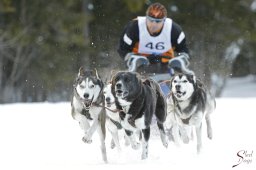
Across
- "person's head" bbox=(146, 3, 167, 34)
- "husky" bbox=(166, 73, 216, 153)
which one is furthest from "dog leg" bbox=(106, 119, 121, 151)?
"person's head" bbox=(146, 3, 167, 34)

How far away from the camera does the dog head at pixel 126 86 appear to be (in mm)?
6750

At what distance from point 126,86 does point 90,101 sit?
1.38ft

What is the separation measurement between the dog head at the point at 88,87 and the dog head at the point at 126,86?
0.23 meters

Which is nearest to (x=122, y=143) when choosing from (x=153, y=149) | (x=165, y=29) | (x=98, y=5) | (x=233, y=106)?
(x=153, y=149)

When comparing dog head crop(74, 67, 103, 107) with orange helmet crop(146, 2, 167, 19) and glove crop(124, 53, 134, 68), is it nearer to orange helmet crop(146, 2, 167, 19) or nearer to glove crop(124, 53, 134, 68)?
glove crop(124, 53, 134, 68)

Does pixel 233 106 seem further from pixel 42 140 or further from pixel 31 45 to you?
pixel 31 45

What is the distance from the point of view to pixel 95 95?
7.04m

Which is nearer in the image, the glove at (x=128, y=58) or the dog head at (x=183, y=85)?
the dog head at (x=183, y=85)

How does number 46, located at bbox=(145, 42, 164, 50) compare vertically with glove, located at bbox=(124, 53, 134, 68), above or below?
above

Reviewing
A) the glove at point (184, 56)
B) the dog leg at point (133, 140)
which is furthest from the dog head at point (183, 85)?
the glove at point (184, 56)

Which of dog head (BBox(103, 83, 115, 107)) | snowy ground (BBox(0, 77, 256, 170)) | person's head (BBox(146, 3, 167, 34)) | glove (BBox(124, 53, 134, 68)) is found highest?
person's head (BBox(146, 3, 167, 34))

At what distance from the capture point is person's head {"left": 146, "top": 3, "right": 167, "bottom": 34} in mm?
8070

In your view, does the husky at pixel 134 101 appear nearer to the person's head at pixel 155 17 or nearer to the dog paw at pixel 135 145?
the dog paw at pixel 135 145

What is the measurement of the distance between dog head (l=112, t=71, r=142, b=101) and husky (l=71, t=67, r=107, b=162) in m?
0.24
